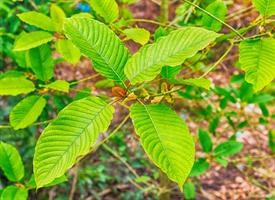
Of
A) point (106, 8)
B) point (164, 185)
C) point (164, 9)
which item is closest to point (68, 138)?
point (106, 8)

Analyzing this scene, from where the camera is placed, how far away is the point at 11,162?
4.21 feet

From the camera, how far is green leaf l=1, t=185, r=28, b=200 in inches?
46.6

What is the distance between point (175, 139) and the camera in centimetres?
79

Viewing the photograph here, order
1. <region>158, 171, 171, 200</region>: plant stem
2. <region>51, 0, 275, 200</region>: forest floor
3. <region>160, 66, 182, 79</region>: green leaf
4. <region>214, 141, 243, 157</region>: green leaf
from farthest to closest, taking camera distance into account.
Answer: <region>51, 0, 275, 200</region>: forest floor
<region>158, 171, 171, 200</region>: plant stem
<region>214, 141, 243, 157</region>: green leaf
<region>160, 66, 182, 79</region>: green leaf

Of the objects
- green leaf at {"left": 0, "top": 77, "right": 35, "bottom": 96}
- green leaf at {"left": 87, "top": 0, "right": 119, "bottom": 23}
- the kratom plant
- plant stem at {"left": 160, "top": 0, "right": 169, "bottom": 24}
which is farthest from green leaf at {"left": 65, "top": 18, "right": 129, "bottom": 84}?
plant stem at {"left": 160, "top": 0, "right": 169, "bottom": 24}

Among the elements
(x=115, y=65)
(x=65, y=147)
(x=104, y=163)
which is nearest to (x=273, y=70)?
(x=115, y=65)

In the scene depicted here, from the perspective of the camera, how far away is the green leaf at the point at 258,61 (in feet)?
2.87

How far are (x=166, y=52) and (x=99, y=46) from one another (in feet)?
0.41

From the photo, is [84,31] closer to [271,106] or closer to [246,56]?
[246,56]

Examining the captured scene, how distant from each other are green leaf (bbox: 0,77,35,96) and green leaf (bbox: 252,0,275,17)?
62 centimetres

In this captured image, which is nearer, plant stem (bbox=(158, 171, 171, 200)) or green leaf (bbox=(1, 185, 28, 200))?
green leaf (bbox=(1, 185, 28, 200))

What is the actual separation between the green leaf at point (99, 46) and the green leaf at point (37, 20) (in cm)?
44

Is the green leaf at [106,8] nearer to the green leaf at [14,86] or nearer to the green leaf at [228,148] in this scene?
the green leaf at [14,86]

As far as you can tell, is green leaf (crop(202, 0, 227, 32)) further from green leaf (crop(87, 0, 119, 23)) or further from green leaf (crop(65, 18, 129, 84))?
green leaf (crop(65, 18, 129, 84))
